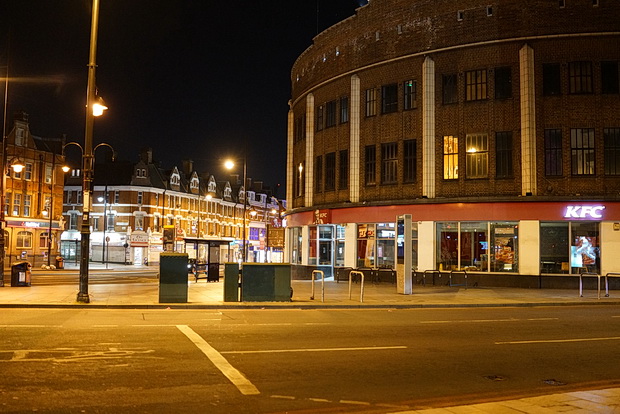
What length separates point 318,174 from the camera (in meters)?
40.9

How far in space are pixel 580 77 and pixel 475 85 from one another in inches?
204

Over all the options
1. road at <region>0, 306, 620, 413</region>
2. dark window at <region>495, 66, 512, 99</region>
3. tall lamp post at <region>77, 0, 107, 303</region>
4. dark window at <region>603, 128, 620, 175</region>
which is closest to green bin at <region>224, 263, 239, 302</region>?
road at <region>0, 306, 620, 413</region>

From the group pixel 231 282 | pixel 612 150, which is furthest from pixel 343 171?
pixel 231 282

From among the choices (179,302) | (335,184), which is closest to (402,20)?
(335,184)

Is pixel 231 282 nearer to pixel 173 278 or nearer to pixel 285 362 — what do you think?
pixel 173 278

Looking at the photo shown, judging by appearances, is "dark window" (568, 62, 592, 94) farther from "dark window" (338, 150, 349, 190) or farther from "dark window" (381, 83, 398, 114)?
"dark window" (338, 150, 349, 190)

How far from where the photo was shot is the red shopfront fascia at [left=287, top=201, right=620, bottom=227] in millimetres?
30484

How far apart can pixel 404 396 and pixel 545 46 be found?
27709mm

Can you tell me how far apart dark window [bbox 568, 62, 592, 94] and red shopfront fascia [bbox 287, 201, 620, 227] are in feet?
19.2

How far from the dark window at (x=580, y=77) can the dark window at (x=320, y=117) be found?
15.3 meters

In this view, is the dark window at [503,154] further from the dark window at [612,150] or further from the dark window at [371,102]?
the dark window at [371,102]

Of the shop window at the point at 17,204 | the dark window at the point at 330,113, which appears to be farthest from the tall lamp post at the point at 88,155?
the shop window at the point at 17,204

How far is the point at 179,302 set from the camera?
2108 centimetres

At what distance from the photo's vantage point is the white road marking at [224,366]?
878 centimetres
